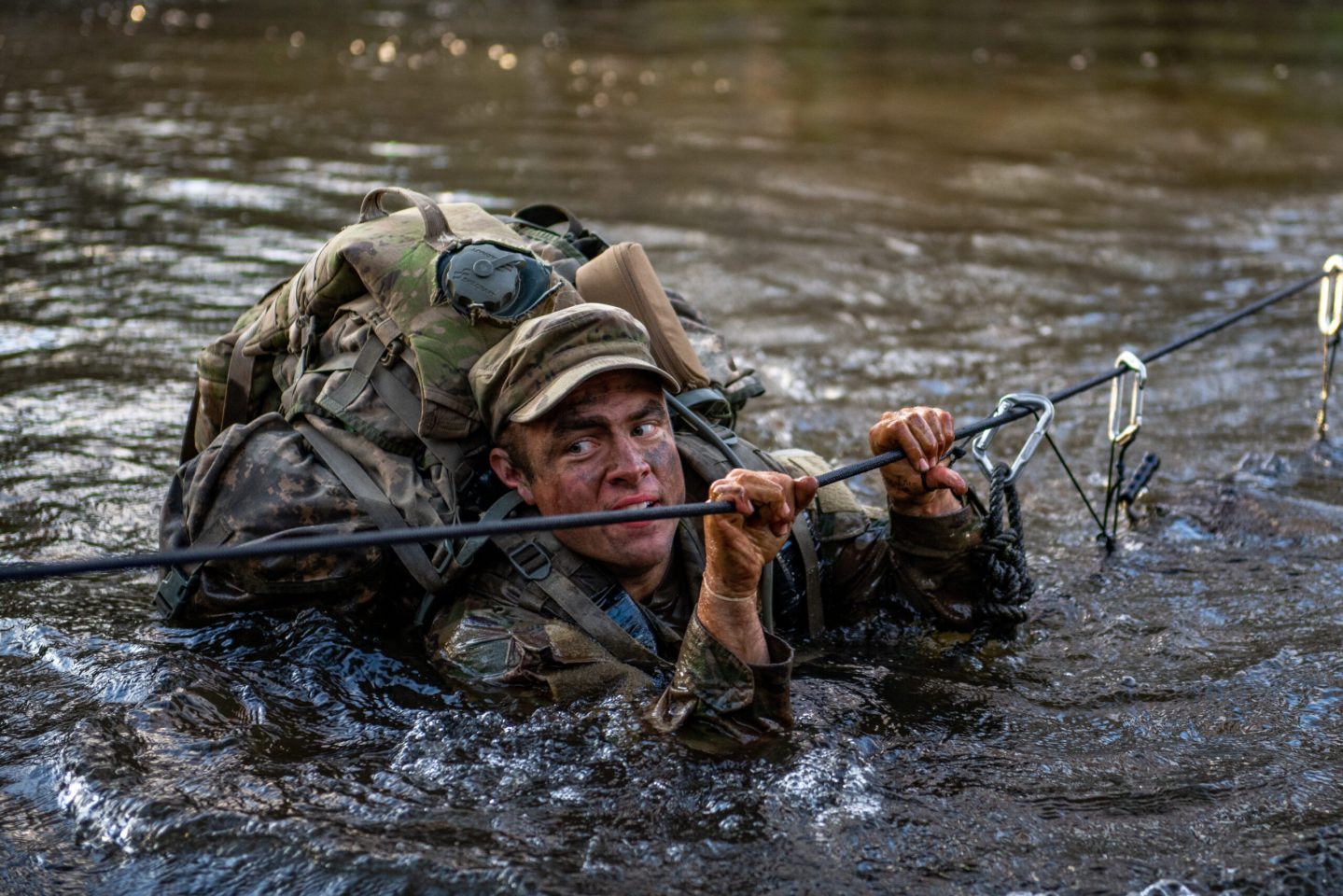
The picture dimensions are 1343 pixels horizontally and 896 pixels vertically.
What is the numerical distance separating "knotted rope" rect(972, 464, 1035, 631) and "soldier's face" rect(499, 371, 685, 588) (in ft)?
3.75

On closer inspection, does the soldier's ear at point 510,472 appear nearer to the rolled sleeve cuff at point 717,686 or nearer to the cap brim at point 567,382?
the cap brim at point 567,382

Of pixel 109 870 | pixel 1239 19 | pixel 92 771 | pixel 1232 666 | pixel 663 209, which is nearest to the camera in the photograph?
pixel 109 870

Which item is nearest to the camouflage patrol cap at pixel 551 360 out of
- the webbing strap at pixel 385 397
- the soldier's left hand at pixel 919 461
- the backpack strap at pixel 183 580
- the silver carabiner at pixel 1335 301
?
the webbing strap at pixel 385 397

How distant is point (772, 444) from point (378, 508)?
3473 mm

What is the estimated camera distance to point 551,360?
4.56 meters

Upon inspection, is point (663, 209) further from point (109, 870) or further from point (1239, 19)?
point (1239, 19)

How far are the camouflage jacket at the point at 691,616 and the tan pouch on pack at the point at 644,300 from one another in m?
0.45

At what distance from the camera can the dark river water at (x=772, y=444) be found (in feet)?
13.2

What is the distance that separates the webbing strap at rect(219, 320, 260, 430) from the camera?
553 centimetres

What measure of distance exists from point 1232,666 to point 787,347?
184 inches

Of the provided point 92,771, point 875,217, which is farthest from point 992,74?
point 92,771

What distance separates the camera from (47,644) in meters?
5.21

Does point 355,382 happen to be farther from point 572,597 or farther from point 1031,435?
point 1031,435

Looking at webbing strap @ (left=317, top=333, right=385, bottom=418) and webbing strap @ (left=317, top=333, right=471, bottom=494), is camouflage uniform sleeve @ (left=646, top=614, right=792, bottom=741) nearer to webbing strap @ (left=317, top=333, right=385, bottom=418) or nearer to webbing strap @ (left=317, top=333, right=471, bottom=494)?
webbing strap @ (left=317, top=333, right=471, bottom=494)
